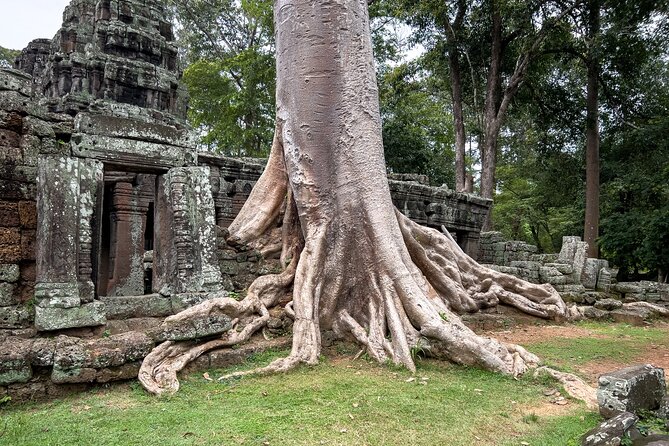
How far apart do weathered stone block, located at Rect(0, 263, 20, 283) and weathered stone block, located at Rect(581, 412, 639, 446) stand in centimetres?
410

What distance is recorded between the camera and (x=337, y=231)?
4.99 meters

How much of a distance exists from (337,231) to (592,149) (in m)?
11.2

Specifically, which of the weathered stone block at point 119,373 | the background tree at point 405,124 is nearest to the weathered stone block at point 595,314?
the weathered stone block at point 119,373

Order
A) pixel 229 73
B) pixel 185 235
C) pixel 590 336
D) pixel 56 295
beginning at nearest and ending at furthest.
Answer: pixel 56 295 → pixel 185 235 → pixel 590 336 → pixel 229 73

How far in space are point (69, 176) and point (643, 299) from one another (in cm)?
1001

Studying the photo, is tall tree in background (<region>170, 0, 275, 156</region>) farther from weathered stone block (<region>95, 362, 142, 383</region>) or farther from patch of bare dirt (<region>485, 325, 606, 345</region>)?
weathered stone block (<region>95, 362, 142, 383</region>)

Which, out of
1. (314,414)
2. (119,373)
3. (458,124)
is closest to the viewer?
(314,414)

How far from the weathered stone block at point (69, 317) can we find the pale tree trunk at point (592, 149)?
11.9 meters

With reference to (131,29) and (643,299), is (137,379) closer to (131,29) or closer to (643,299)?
(131,29)

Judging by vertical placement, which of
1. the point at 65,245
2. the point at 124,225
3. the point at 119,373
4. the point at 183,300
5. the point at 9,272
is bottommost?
the point at 119,373

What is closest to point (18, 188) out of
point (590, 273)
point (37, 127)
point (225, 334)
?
point (37, 127)

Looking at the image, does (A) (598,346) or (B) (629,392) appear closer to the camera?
(B) (629,392)

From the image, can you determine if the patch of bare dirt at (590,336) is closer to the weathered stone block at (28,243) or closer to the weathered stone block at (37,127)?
the weathered stone block at (28,243)

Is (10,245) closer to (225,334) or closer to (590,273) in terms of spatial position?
(225,334)
